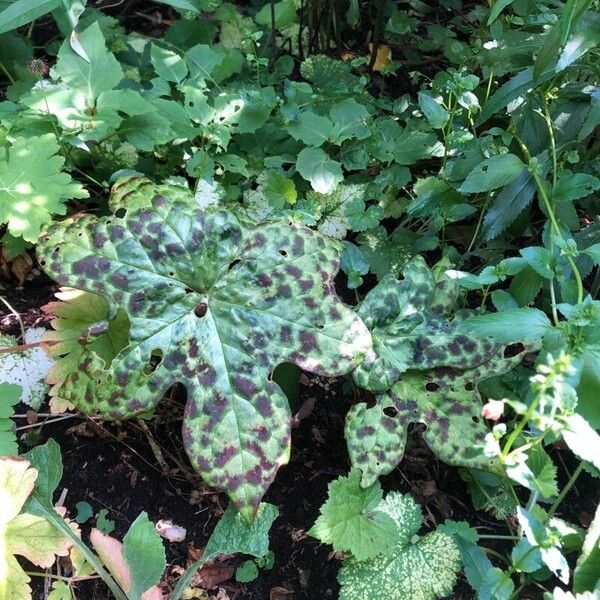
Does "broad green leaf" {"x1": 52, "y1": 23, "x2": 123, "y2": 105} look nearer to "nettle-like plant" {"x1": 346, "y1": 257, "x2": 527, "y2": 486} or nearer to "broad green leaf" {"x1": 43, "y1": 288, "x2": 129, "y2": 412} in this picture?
"broad green leaf" {"x1": 43, "y1": 288, "x2": 129, "y2": 412}

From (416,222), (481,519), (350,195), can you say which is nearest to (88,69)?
(350,195)

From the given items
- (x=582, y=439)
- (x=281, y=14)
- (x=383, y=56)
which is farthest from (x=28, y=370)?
(x=383, y=56)

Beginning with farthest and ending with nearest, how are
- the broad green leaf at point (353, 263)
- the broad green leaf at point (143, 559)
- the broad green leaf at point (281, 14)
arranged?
the broad green leaf at point (281, 14), the broad green leaf at point (353, 263), the broad green leaf at point (143, 559)

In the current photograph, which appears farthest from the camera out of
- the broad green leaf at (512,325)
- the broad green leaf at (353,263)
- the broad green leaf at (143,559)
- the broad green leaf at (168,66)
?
the broad green leaf at (168,66)

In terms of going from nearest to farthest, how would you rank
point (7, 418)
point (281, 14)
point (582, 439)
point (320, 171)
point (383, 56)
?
point (582, 439), point (7, 418), point (320, 171), point (281, 14), point (383, 56)

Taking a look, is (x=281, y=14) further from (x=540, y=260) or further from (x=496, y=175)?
(x=540, y=260)

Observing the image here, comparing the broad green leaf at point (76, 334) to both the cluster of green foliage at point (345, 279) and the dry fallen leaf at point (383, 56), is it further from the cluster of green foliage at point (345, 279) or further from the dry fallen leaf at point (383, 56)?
the dry fallen leaf at point (383, 56)

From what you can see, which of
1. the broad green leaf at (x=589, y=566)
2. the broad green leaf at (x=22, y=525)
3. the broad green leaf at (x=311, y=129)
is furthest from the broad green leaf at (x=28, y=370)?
the broad green leaf at (x=589, y=566)
